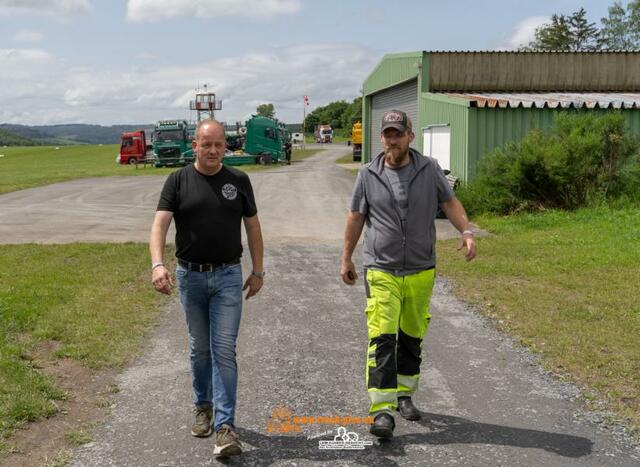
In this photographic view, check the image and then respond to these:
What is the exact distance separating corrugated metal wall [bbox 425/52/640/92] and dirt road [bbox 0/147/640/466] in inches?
604

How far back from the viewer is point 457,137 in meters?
18.6

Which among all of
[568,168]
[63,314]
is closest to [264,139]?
[568,168]

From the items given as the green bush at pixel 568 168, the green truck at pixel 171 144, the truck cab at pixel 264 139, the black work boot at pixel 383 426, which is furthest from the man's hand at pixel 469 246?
the green truck at pixel 171 144

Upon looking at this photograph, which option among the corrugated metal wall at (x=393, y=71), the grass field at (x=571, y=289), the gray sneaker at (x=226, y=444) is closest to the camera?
the gray sneaker at (x=226, y=444)

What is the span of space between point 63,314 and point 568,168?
11270 mm

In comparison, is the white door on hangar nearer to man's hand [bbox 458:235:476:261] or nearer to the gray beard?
man's hand [bbox 458:235:476:261]

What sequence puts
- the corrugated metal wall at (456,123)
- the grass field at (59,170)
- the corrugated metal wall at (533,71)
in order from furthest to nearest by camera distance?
the grass field at (59,170), the corrugated metal wall at (533,71), the corrugated metal wall at (456,123)

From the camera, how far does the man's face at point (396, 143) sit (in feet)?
14.7

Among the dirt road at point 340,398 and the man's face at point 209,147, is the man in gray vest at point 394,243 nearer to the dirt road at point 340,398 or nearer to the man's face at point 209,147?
the dirt road at point 340,398

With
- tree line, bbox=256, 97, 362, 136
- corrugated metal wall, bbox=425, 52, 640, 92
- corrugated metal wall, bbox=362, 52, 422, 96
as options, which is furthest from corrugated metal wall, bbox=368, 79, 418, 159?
tree line, bbox=256, 97, 362, 136

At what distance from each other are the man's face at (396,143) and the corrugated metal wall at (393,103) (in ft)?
52.4

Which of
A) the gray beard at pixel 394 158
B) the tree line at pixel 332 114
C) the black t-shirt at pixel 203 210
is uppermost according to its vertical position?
the tree line at pixel 332 114

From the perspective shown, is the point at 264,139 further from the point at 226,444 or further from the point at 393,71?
the point at 226,444

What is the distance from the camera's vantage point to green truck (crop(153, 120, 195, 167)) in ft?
137
